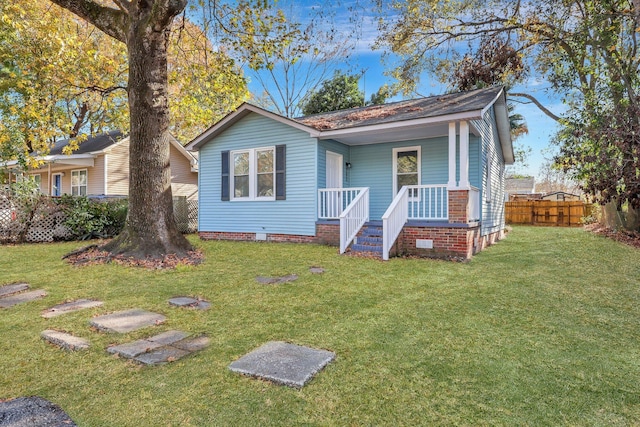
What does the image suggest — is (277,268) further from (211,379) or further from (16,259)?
(16,259)

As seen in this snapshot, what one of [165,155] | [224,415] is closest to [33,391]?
[224,415]

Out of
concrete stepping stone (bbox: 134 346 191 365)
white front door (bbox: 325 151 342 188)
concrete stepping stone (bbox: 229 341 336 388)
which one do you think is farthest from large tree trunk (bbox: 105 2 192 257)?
concrete stepping stone (bbox: 229 341 336 388)

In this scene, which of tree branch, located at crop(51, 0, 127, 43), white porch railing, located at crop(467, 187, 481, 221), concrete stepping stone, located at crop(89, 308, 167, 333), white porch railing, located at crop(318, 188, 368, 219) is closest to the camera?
concrete stepping stone, located at crop(89, 308, 167, 333)

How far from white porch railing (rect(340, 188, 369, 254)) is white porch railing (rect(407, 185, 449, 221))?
1069 mm

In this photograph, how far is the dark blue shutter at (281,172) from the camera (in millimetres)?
9773

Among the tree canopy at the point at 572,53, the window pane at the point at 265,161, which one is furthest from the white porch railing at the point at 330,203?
the tree canopy at the point at 572,53

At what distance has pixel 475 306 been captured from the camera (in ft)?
13.3

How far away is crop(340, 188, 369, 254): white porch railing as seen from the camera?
7820mm

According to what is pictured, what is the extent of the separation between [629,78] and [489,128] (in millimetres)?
3927

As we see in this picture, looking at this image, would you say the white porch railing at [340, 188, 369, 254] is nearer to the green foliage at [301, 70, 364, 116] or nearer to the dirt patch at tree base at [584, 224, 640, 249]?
the dirt patch at tree base at [584, 224, 640, 249]

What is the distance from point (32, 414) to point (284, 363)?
1.44 metres

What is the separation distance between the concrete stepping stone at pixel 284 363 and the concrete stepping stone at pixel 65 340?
53.2 inches

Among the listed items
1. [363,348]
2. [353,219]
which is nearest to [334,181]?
[353,219]

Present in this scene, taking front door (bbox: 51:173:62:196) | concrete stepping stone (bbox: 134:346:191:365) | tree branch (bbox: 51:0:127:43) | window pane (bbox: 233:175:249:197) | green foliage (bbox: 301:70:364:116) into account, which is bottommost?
concrete stepping stone (bbox: 134:346:191:365)
